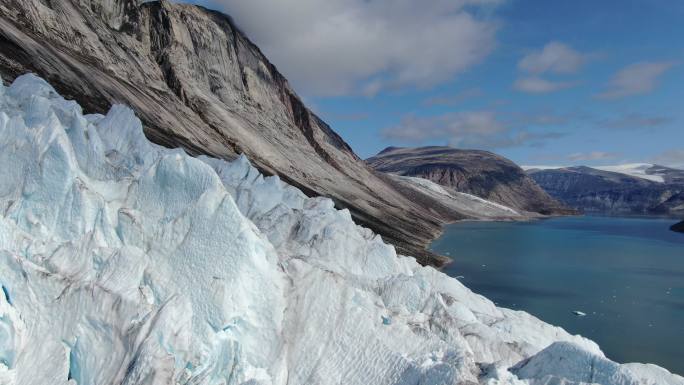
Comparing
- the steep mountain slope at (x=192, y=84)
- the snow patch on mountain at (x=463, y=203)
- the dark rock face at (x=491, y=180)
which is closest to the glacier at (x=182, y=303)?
the steep mountain slope at (x=192, y=84)

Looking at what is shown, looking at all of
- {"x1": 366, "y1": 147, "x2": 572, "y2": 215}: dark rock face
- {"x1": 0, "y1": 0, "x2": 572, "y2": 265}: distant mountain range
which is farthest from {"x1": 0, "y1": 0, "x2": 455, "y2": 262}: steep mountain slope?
{"x1": 366, "y1": 147, "x2": 572, "y2": 215}: dark rock face

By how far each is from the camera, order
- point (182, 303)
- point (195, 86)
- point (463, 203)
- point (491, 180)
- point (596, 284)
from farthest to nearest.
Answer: point (491, 180), point (463, 203), point (195, 86), point (596, 284), point (182, 303)

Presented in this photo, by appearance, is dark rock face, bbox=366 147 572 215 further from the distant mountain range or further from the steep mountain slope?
the steep mountain slope

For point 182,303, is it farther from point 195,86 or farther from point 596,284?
point 195,86

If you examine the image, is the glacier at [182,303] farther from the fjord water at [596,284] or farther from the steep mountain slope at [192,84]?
the steep mountain slope at [192,84]

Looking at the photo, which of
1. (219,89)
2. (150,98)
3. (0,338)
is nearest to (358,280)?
(0,338)

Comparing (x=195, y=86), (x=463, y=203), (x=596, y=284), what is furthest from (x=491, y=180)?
(x=596, y=284)

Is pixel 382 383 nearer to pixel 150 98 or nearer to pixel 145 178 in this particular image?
pixel 145 178
